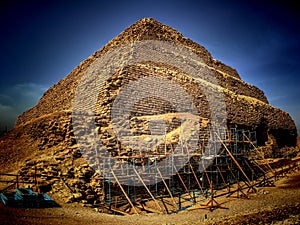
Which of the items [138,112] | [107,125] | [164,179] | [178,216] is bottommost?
[178,216]

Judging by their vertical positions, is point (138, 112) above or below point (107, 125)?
above

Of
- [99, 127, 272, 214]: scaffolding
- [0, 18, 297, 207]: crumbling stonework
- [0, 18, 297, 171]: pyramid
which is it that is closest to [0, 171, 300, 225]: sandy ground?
[99, 127, 272, 214]: scaffolding

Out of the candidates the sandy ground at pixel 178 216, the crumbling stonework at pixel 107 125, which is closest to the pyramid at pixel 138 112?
the crumbling stonework at pixel 107 125

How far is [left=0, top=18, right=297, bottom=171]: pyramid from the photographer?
1153 cm

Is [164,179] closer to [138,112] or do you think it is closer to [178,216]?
[178,216]

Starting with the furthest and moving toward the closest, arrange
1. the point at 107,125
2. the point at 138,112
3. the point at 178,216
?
the point at 138,112 → the point at 107,125 → the point at 178,216

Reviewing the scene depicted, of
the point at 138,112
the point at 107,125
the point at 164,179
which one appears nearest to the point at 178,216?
the point at 164,179

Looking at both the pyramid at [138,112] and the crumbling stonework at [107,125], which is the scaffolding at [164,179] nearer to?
the crumbling stonework at [107,125]

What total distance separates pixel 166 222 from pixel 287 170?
1214 cm

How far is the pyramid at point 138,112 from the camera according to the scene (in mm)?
11533

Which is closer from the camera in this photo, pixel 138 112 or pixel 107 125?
pixel 107 125

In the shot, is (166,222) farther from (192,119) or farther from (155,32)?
(155,32)

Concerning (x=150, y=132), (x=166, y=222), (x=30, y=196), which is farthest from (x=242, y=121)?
(x=30, y=196)

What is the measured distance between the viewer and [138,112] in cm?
1299
